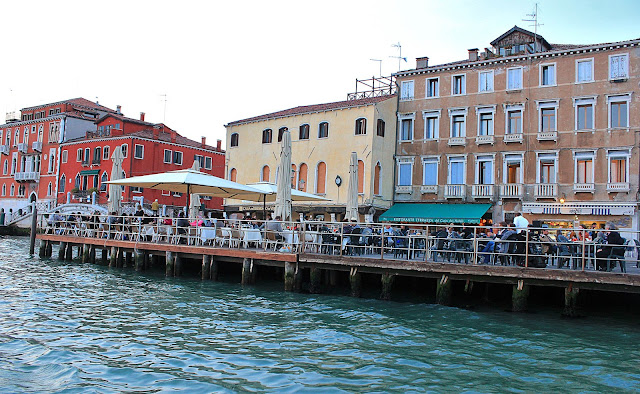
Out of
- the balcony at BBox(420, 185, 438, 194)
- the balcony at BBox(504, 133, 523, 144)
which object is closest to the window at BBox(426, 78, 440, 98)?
the balcony at BBox(504, 133, 523, 144)

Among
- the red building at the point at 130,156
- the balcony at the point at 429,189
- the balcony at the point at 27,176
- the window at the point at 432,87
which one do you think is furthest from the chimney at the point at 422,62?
the balcony at the point at 27,176

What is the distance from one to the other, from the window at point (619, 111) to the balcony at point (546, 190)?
394 cm

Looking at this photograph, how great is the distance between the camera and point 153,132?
2076 inches

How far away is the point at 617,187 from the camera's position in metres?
26.8

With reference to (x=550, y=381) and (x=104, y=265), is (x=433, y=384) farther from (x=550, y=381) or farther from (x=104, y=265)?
(x=104, y=265)

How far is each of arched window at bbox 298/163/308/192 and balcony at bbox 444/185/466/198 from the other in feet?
29.0

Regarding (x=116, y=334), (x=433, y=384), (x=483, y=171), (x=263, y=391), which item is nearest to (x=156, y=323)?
(x=116, y=334)

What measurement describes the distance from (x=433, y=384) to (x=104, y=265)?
19268 mm

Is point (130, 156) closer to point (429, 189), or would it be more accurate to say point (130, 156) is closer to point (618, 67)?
point (429, 189)

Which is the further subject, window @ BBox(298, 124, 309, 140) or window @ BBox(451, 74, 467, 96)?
window @ BBox(298, 124, 309, 140)

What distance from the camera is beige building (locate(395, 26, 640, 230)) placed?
89.6 feet

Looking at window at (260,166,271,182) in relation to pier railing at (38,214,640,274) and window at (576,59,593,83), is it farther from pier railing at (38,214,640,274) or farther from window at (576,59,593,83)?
window at (576,59,593,83)

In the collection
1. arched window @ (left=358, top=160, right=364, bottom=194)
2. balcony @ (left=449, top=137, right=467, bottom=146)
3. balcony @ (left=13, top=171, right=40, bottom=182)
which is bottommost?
arched window @ (left=358, top=160, right=364, bottom=194)

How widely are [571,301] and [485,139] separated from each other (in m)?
17.9
